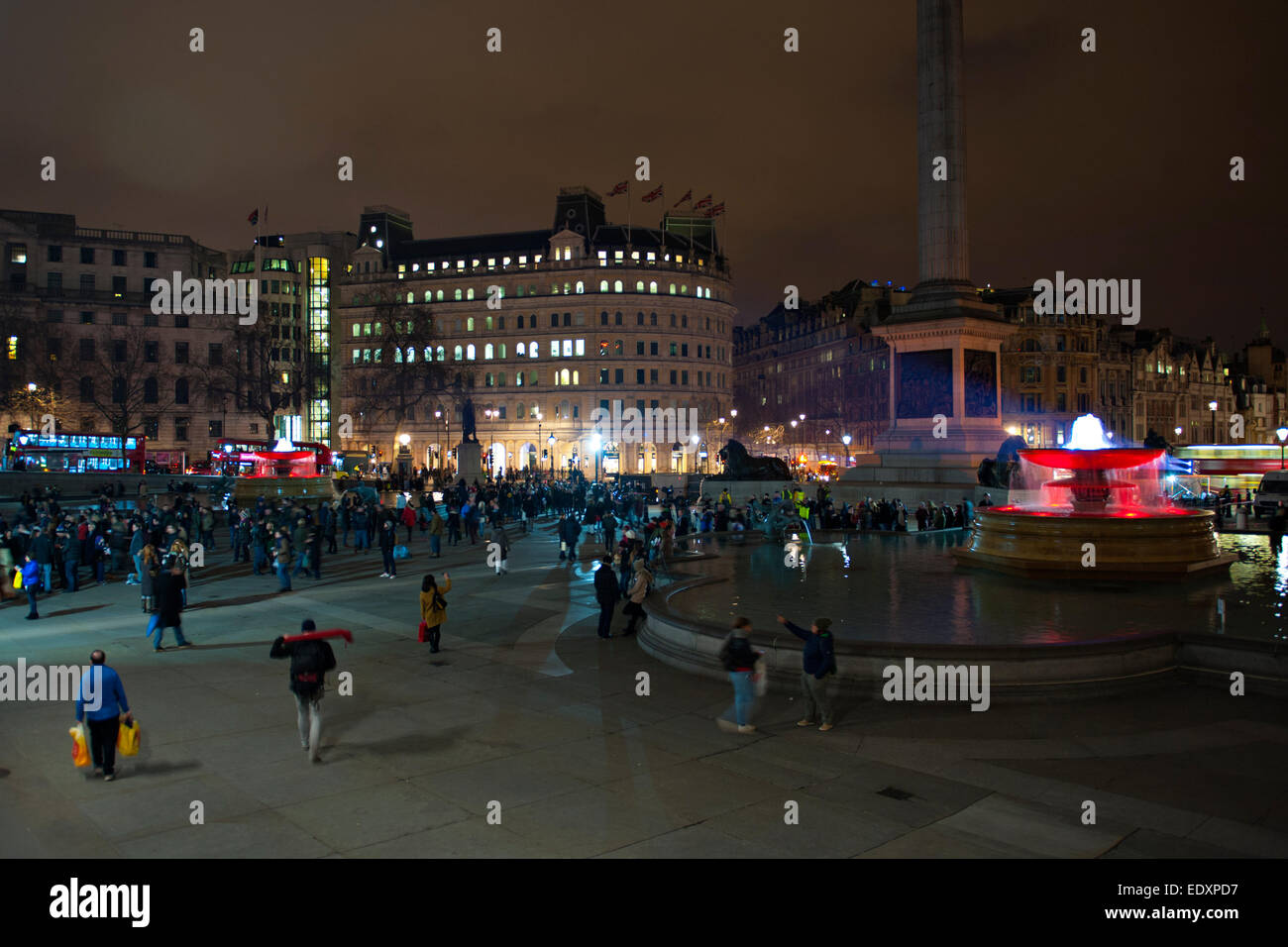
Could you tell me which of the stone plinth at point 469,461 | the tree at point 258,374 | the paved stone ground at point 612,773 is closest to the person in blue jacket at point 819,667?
the paved stone ground at point 612,773

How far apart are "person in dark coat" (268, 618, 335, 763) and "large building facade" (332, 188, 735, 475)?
79730 mm

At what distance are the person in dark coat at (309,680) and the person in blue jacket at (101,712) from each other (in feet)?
4.39

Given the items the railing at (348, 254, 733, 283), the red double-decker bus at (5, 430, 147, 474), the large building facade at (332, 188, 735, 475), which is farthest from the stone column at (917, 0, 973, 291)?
the railing at (348, 254, 733, 283)

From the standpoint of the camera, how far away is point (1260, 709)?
30.3ft

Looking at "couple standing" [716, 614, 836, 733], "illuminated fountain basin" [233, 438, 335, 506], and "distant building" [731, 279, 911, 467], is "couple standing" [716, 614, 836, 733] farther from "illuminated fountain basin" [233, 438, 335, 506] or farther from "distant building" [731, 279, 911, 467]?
"distant building" [731, 279, 911, 467]

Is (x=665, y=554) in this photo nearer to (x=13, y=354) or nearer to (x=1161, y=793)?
(x=1161, y=793)

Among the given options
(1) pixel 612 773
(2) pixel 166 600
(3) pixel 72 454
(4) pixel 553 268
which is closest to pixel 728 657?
(1) pixel 612 773

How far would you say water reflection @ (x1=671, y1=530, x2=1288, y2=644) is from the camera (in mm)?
11305

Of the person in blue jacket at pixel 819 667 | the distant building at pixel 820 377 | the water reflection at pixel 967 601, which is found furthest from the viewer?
the distant building at pixel 820 377

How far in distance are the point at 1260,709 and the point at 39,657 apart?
51.3 feet

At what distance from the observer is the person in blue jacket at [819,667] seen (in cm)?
891

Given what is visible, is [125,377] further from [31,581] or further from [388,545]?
[31,581]

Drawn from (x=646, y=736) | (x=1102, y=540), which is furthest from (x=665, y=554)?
(x=646, y=736)

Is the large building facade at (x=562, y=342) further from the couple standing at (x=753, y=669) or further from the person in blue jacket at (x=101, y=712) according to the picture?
the person in blue jacket at (x=101, y=712)
